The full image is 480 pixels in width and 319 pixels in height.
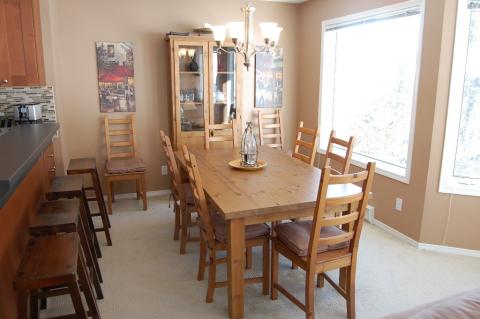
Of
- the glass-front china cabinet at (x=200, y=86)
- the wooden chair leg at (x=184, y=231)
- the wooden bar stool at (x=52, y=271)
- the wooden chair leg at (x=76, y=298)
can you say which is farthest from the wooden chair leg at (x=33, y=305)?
the glass-front china cabinet at (x=200, y=86)

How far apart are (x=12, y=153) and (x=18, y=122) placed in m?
1.86

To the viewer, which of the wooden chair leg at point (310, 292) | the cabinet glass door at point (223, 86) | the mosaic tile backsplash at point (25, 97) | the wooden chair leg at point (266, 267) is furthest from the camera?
the cabinet glass door at point (223, 86)

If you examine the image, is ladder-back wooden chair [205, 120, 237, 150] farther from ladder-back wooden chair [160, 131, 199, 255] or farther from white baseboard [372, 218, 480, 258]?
white baseboard [372, 218, 480, 258]

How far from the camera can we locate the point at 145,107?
15.2 feet

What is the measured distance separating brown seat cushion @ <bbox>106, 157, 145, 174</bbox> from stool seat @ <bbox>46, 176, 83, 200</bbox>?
1.15 metres

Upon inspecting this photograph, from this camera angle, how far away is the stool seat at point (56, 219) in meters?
2.03

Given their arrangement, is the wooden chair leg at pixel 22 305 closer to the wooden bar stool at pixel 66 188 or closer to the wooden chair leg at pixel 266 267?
the wooden bar stool at pixel 66 188

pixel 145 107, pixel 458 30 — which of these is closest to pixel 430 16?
pixel 458 30

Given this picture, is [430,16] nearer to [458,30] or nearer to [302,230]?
[458,30]

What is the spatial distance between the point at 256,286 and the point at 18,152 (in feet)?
5.87

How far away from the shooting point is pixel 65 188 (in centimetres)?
269

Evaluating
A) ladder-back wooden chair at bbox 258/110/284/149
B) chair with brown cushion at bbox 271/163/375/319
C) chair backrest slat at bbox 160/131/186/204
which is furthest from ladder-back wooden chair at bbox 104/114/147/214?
chair with brown cushion at bbox 271/163/375/319

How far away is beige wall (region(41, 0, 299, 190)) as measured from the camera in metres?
4.20

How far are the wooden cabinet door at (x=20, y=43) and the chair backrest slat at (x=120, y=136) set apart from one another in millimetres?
978
